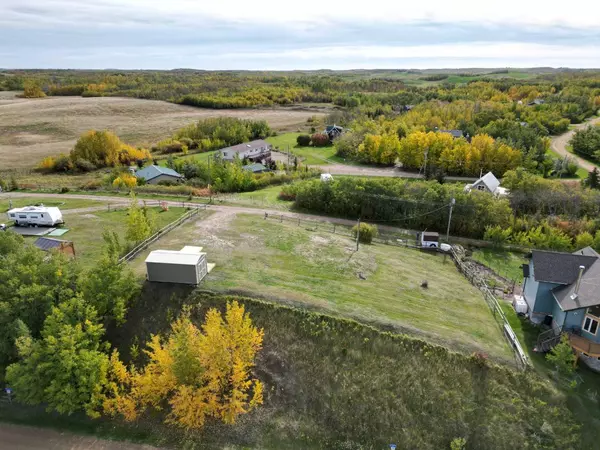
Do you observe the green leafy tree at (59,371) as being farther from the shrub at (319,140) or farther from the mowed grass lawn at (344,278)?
the shrub at (319,140)

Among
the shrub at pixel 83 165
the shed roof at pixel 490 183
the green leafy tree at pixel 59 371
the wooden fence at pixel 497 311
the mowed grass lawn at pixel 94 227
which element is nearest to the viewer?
the green leafy tree at pixel 59 371

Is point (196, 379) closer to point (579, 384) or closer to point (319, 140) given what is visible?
point (579, 384)

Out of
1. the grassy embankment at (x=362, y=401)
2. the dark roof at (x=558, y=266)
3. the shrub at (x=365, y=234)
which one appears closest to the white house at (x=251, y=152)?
the shrub at (x=365, y=234)

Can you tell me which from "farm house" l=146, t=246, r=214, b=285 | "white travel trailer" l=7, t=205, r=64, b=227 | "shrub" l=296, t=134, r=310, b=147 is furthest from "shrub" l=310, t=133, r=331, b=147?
"farm house" l=146, t=246, r=214, b=285

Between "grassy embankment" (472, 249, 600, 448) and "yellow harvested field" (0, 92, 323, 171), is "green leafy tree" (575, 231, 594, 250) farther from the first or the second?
"yellow harvested field" (0, 92, 323, 171)

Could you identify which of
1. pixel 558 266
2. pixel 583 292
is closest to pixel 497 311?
pixel 558 266

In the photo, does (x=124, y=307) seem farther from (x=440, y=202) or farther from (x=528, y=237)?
(x=528, y=237)

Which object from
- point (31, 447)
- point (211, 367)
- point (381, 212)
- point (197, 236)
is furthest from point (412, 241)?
point (31, 447)
